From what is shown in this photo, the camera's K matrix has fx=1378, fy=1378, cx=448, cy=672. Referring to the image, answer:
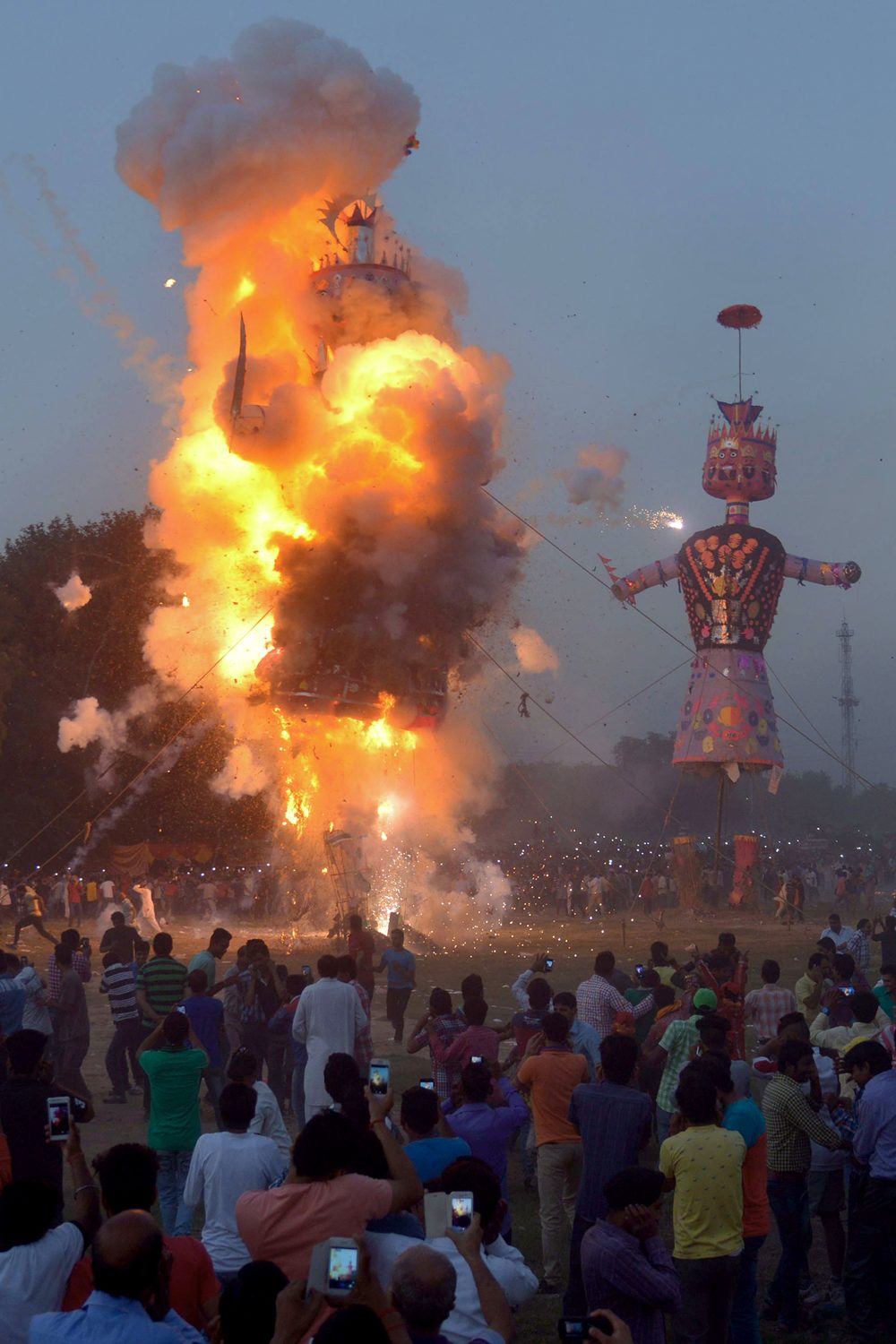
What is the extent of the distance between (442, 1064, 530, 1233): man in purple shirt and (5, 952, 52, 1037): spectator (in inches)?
232

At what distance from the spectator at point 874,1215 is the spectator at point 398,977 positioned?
9880mm

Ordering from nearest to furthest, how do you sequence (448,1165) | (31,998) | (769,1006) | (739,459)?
1. (448,1165)
2. (769,1006)
3. (31,998)
4. (739,459)

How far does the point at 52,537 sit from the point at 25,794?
989 cm

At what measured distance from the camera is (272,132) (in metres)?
28.2

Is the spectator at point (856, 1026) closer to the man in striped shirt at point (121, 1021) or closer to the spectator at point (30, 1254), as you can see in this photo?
the spectator at point (30, 1254)

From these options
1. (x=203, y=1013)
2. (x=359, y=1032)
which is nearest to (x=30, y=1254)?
(x=359, y=1032)

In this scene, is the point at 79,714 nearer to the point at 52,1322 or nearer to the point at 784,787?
the point at 52,1322

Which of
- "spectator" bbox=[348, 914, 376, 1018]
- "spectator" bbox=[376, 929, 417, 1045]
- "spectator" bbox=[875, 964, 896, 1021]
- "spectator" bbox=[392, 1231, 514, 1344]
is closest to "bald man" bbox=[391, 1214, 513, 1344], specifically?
"spectator" bbox=[392, 1231, 514, 1344]

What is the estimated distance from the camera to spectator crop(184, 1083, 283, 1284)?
6.30m

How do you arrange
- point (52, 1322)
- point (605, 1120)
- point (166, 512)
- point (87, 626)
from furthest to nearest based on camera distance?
1. point (87, 626)
2. point (166, 512)
3. point (605, 1120)
4. point (52, 1322)

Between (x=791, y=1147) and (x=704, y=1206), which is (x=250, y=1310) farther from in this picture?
(x=791, y=1147)

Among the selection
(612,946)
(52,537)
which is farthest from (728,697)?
(52,537)

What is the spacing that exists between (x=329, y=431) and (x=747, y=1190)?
23.0 metres

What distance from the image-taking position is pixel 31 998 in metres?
12.4
